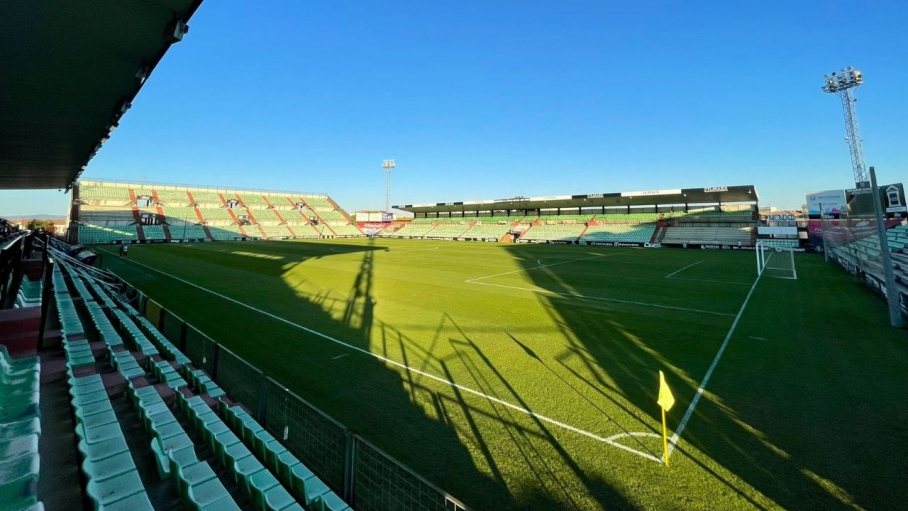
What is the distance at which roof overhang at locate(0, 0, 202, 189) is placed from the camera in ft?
16.3

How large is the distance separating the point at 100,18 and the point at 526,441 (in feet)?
28.2

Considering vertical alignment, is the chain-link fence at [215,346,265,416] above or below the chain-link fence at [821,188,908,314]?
below

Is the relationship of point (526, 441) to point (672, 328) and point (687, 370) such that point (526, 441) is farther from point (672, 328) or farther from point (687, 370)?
point (672, 328)

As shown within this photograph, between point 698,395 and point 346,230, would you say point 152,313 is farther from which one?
point 346,230

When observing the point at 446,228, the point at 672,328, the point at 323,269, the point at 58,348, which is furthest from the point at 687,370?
the point at 446,228

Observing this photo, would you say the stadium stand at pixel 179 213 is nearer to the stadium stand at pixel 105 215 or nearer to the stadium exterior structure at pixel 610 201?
the stadium stand at pixel 105 215

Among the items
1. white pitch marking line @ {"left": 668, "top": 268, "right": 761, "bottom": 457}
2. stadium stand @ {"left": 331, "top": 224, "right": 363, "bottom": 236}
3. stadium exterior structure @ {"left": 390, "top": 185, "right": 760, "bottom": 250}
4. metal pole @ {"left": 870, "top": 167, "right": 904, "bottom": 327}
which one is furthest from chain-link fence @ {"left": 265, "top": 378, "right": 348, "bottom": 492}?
stadium stand @ {"left": 331, "top": 224, "right": 363, "bottom": 236}

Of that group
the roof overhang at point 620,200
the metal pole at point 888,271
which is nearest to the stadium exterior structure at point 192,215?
the roof overhang at point 620,200

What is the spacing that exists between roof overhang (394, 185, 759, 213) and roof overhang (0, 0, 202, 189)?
170 feet

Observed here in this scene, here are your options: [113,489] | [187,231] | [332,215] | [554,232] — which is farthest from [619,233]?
[187,231]

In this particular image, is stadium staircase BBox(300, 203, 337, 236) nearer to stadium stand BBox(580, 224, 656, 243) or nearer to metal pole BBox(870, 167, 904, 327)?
stadium stand BBox(580, 224, 656, 243)

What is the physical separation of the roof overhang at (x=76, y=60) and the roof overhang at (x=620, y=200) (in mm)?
51936

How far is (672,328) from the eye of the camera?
10.5m

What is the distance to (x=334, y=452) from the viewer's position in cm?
483
